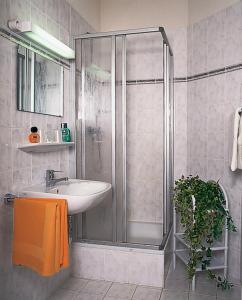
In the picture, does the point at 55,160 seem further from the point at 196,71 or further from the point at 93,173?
the point at 196,71

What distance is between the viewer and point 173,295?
7.26 feet

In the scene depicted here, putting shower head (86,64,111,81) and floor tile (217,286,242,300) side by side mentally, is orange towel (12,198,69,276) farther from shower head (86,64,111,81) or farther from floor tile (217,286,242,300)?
floor tile (217,286,242,300)

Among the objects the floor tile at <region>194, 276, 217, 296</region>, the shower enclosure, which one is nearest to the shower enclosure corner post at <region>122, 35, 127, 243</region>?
the shower enclosure

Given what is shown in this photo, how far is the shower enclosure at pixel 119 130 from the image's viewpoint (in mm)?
2416

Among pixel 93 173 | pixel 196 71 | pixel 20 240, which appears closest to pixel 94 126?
pixel 93 173

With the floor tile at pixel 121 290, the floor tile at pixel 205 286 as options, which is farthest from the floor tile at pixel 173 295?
the floor tile at pixel 121 290

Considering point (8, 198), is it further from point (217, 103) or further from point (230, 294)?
point (217, 103)

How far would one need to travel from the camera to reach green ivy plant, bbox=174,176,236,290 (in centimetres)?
223

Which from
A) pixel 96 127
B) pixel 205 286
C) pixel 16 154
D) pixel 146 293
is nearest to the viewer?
pixel 16 154

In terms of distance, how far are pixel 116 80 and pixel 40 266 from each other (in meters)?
1.53

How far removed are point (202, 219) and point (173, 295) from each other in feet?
2.07

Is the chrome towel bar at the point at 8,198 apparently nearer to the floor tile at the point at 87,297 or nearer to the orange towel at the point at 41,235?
the orange towel at the point at 41,235

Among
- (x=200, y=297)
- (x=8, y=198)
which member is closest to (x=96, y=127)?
(x=8, y=198)

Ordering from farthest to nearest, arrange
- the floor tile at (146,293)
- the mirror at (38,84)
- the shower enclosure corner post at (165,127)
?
the shower enclosure corner post at (165,127)
the floor tile at (146,293)
the mirror at (38,84)
